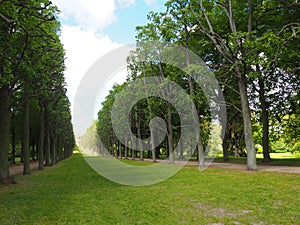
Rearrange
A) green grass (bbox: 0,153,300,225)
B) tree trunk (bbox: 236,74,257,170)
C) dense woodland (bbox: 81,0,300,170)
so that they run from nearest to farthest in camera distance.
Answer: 1. green grass (bbox: 0,153,300,225)
2. dense woodland (bbox: 81,0,300,170)
3. tree trunk (bbox: 236,74,257,170)

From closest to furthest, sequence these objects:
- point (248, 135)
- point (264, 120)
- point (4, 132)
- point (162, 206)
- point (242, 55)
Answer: point (162, 206) → point (4, 132) → point (242, 55) → point (248, 135) → point (264, 120)

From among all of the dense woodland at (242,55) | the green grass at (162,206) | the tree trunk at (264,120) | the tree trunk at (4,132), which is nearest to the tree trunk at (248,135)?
the dense woodland at (242,55)

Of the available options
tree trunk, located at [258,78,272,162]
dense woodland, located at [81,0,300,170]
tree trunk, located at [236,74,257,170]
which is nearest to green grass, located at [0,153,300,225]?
tree trunk, located at [236,74,257,170]

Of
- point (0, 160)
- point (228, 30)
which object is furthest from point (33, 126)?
point (228, 30)

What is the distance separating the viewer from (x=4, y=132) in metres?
16.5

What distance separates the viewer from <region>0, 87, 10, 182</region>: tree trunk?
1595 cm

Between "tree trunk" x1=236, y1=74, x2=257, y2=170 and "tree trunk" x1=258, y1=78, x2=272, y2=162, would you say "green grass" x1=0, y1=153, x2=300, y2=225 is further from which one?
"tree trunk" x1=258, y1=78, x2=272, y2=162

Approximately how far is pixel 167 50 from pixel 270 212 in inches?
1000

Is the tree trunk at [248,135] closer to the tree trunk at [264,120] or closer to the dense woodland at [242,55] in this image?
the dense woodland at [242,55]

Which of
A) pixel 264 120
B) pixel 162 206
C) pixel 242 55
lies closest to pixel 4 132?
pixel 162 206

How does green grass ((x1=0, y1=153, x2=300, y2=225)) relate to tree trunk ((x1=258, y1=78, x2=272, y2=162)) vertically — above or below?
below

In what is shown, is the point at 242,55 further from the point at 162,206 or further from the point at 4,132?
the point at 4,132

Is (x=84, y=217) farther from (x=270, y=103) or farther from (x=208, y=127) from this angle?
(x=208, y=127)

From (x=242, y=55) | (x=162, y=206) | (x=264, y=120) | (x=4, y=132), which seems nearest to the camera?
(x=162, y=206)
